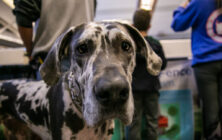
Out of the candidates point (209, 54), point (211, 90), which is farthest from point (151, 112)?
point (209, 54)

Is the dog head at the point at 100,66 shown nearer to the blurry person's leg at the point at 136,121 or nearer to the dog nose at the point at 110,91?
the dog nose at the point at 110,91

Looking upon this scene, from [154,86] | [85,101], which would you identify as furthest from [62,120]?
[154,86]

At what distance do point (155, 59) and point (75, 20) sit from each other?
751 mm

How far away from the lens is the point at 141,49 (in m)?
1.20

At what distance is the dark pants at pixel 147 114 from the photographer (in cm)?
200

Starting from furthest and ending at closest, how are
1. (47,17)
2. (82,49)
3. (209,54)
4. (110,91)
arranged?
(209,54) → (47,17) → (82,49) → (110,91)

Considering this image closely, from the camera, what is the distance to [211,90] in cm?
182

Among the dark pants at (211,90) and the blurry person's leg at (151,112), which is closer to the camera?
the dark pants at (211,90)

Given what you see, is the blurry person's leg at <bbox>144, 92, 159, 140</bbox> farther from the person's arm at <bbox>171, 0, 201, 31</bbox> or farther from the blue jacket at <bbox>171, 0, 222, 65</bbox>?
the person's arm at <bbox>171, 0, 201, 31</bbox>

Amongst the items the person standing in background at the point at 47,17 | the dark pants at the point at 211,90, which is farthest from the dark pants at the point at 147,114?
the person standing in background at the point at 47,17

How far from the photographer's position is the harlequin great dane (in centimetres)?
76

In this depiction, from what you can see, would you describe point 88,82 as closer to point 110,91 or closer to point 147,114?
point 110,91

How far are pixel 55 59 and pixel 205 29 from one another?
1576 millimetres

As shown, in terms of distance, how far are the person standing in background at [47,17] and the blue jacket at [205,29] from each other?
1.12 m
